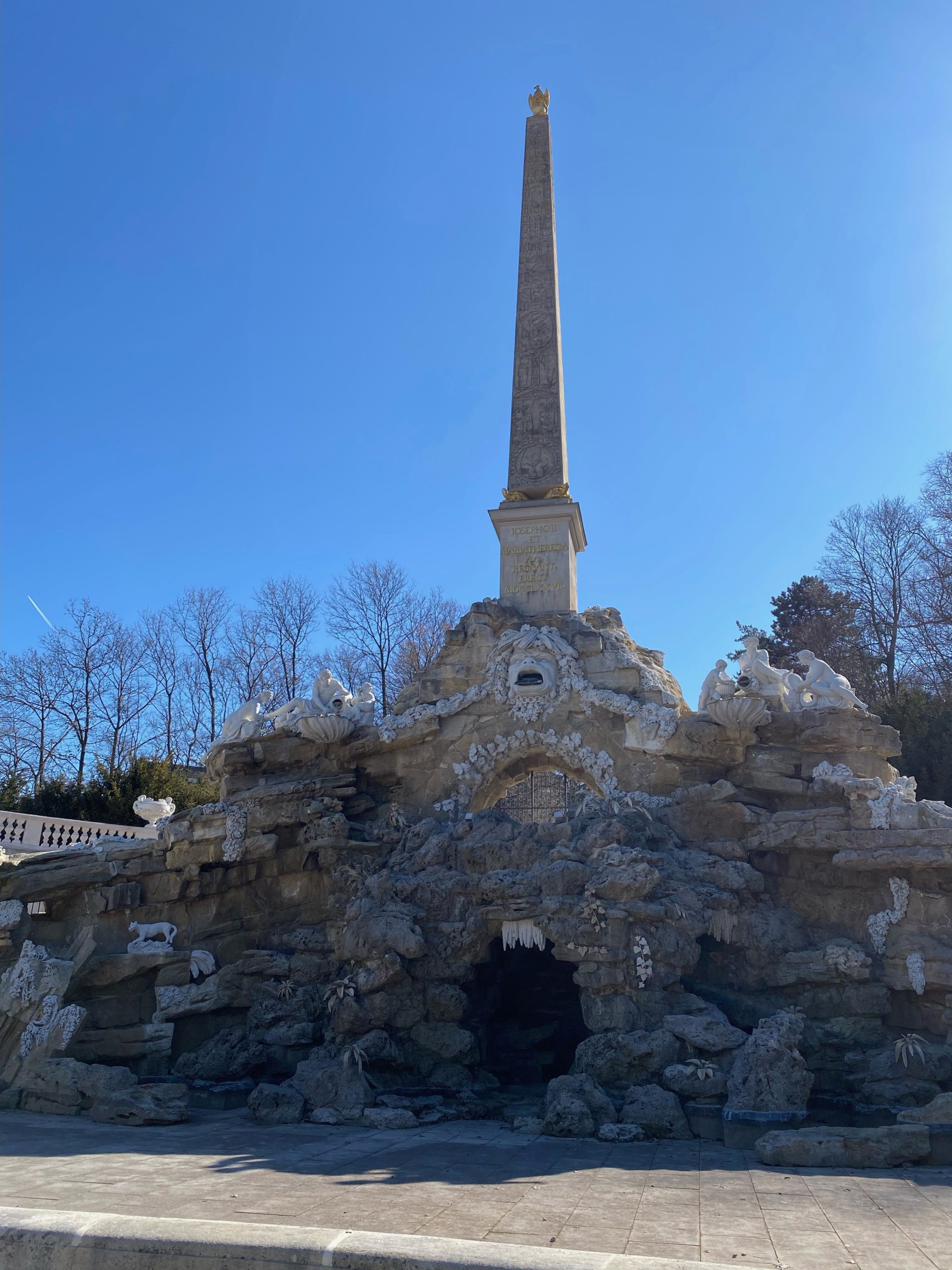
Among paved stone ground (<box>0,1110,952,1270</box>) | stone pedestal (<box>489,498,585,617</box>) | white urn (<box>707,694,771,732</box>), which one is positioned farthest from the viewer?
stone pedestal (<box>489,498,585,617</box>)

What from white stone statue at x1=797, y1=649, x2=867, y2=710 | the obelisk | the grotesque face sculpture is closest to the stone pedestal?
the obelisk

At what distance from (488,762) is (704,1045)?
508 cm

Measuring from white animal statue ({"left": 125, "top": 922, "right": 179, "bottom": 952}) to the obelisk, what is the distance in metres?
6.75

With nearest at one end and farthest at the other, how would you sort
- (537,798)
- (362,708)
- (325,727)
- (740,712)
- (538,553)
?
1. (740,712)
2. (325,727)
3. (362,708)
4. (538,553)
5. (537,798)

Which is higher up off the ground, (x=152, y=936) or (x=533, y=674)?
(x=533, y=674)

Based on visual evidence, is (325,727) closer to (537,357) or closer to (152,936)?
(152,936)

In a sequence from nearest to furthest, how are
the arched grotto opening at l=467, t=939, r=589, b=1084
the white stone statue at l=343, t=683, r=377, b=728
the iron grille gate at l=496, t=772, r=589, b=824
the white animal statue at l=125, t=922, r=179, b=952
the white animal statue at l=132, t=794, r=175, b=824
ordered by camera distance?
the arched grotto opening at l=467, t=939, r=589, b=1084, the white animal statue at l=125, t=922, r=179, b=952, the white stone statue at l=343, t=683, r=377, b=728, the white animal statue at l=132, t=794, r=175, b=824, the iron grille gate at l=496, t=772, r=589, b=824

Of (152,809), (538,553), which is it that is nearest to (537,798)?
(538,553)

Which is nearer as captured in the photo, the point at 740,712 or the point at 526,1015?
the point at 740,712

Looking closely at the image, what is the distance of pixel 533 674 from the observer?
1437 cm

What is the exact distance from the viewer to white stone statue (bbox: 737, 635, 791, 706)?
43.8 ft

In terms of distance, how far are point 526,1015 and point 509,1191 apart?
264 inches

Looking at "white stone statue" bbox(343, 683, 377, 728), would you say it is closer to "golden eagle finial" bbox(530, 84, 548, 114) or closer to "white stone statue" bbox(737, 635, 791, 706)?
"white stone statue" bbox(737, 635, 791, 706)

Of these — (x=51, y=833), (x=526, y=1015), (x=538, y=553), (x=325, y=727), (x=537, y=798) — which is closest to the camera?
(x=526, y=1015)
